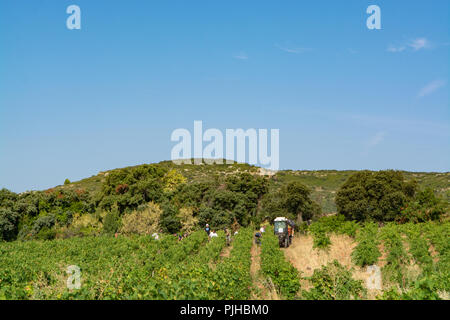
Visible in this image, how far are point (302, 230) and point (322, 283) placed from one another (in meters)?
25.3

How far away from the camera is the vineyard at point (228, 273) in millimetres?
8789

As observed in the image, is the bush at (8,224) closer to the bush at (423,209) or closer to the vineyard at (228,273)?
the vineyard at (228,273)

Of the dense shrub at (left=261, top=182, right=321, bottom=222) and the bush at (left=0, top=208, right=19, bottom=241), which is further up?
the dense shrub at (left=261, top=182, right=321, bottom=222)

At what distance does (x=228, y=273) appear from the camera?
11898 mm

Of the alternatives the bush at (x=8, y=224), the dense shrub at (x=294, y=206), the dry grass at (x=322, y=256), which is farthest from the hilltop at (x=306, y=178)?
the dry grass at (x=322, y=256)

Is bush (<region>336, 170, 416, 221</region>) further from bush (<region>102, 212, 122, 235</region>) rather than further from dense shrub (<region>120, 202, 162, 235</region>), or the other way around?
bush (<region>102, 212, 122, 235</region>)

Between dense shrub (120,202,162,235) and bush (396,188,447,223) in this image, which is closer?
bush (396,188,447,223)

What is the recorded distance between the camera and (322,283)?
420 inches

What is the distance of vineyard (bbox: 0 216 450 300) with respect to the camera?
8789mm

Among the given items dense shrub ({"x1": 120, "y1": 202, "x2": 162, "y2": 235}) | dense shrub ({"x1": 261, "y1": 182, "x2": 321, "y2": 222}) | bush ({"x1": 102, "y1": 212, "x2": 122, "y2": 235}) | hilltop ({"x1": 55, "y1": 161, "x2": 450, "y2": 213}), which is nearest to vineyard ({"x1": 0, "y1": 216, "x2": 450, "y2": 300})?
dense shrub ({"x1": 120, "y1": 202, "x2": 162, "y2": 235})

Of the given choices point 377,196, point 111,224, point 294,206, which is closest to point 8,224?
point 111,224

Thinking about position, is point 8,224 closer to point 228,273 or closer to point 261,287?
point 261,287
